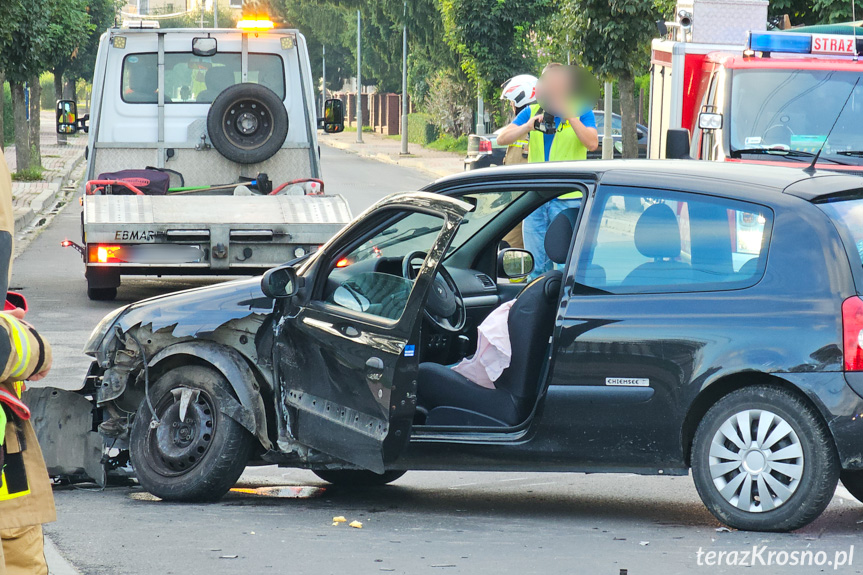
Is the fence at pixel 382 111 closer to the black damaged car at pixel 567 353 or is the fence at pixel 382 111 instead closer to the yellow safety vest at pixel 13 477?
the black damaged car at pixel 567 353

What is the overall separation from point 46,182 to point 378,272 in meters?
24.0

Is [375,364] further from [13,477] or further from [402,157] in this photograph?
[402,157]

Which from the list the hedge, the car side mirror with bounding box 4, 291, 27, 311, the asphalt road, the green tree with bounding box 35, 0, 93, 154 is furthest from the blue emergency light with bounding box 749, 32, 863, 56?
the hedge

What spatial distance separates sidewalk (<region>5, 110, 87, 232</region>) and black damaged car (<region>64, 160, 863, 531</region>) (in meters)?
7.87

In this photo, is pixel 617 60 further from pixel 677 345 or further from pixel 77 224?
pixel 677 345

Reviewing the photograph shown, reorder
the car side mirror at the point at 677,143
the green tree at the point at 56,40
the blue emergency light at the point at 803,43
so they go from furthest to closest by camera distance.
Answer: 1. the green tree at the point at 56,40
2. the blue emergency light at the point at 803,43
3. the car side mirror at the point at 677,143

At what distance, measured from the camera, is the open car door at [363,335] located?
17.9 feet

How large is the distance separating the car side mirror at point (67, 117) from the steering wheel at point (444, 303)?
8.98 meters

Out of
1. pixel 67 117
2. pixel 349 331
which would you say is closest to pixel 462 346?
pixel 349 331

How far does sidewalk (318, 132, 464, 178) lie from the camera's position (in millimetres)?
36875

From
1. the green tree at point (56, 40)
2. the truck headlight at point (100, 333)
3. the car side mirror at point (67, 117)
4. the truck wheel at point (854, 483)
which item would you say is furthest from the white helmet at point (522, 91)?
the green tree at point (56, 40)

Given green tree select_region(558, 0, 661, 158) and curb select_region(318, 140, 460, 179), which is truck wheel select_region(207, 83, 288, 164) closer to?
green tree select_region(558, 0, 661, 158)

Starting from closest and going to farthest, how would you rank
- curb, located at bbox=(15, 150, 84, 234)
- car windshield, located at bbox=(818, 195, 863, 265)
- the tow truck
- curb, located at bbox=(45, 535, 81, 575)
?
1. curb, located at bbox=(45, 535, 81, 575)
2. car windshield, located at bbox=(818, 195, 863, 265)
3. the tow truck
4. curb, located at bbox=(15, 150, 84, 234)

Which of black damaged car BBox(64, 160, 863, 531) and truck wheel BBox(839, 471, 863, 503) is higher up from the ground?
black damaged car BBox(64, 160, 863, 531)
